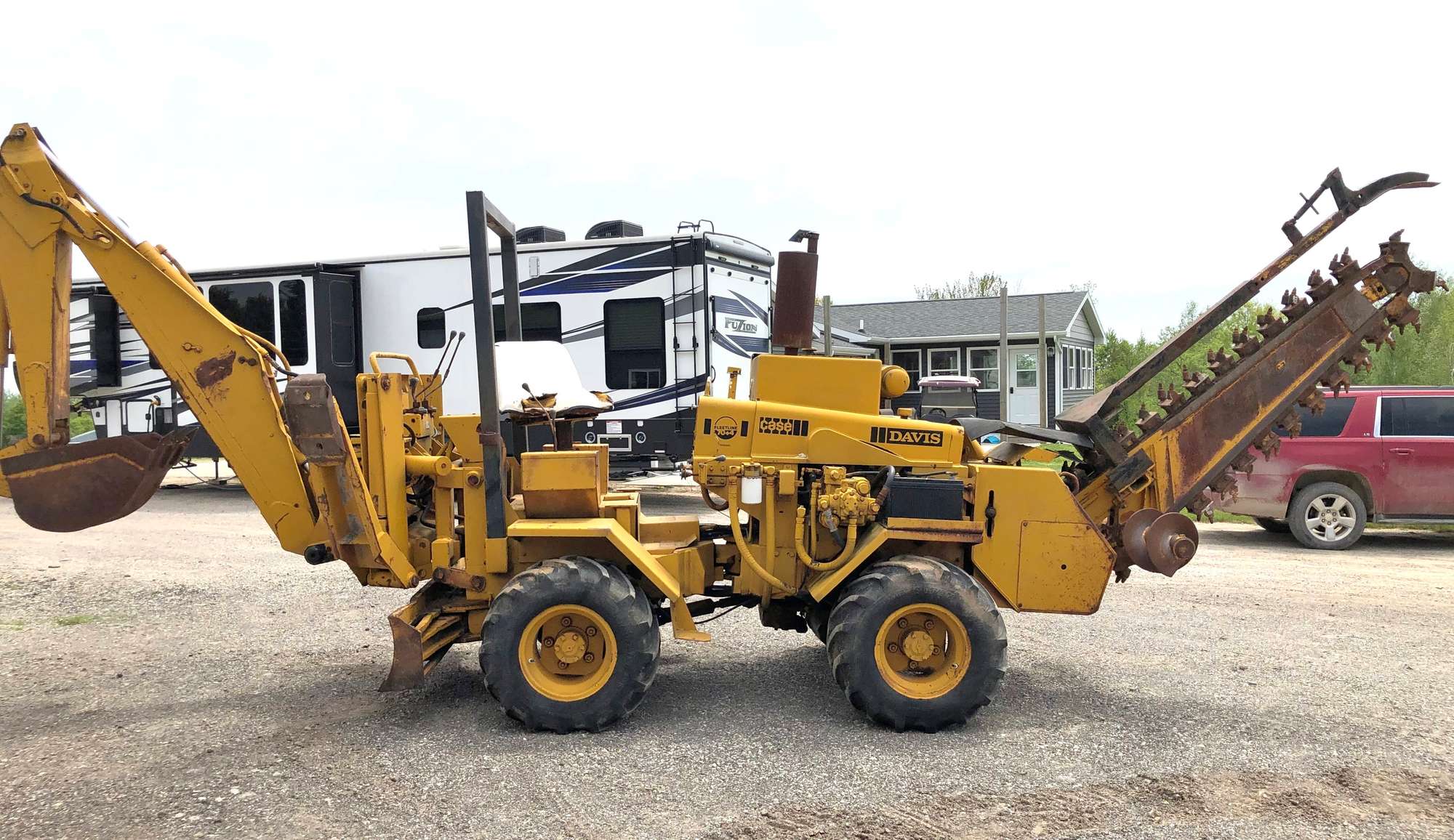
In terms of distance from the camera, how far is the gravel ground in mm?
4047

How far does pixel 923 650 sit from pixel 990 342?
2589 centimetres

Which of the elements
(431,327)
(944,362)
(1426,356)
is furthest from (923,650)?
(944,362)

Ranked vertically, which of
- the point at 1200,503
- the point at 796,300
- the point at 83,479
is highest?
the point at 796,300

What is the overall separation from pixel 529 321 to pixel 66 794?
964 cm

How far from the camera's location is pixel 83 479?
5188 mm

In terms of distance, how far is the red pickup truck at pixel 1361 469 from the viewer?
1033 centimetres

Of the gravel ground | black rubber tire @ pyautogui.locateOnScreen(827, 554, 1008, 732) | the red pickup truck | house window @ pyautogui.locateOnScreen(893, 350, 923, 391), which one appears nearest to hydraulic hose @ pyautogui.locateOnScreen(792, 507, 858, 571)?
black rubber tire @ pyautogui.locateOnScreen(827, 554, 1008, 732)

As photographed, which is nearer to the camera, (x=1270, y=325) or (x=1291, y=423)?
(x=1270, y=325)

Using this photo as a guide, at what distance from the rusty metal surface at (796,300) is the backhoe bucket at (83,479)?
320cm

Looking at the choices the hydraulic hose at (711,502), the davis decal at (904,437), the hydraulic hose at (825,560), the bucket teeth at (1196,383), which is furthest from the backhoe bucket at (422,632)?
the bucket teeth at (1196,383)

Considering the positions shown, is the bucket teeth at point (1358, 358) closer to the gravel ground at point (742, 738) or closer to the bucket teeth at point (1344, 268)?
the bucket teeth at point (1344, 268)

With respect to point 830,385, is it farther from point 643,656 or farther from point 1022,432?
point 643,656

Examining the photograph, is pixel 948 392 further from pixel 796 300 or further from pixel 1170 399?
pixel 796 300

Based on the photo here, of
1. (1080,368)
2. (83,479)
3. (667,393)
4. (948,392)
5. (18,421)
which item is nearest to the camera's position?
(83,479)
